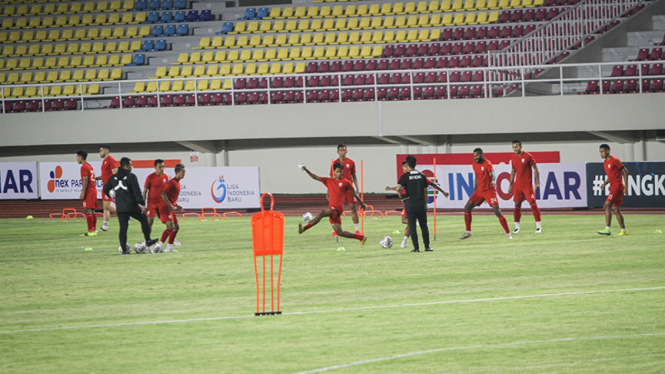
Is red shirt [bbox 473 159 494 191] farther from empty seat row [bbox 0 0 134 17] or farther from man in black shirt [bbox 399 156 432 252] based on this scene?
empty seat row [bbox 0 0 134 17]

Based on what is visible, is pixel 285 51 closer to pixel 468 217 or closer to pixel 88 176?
pixel 88 176

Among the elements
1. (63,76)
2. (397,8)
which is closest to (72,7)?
(63,76)

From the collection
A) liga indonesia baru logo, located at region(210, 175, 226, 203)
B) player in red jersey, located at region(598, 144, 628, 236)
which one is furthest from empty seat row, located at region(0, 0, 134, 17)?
player in red jersey, located at region(598, 144, 628, 236)

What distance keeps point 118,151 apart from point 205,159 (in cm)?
391

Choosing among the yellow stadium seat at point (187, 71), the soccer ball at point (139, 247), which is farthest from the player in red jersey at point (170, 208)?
the yellow stadium seat at point (187, 71)

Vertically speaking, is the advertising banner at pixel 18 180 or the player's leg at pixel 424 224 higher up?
the advertising banner at pixel 18 180

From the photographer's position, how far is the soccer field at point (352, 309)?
9.54 meters

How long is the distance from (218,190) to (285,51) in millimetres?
10055

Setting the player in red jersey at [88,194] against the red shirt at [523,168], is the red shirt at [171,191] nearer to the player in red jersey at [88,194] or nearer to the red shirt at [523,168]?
the player in red jersey at [88,194]

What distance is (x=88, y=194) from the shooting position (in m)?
25.3

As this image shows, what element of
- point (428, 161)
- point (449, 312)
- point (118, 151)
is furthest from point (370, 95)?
point (449, 312)

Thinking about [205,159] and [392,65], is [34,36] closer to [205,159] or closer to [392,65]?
[205,159]

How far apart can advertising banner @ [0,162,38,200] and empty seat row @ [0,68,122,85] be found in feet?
24.3

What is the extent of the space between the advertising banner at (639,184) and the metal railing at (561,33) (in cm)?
702
